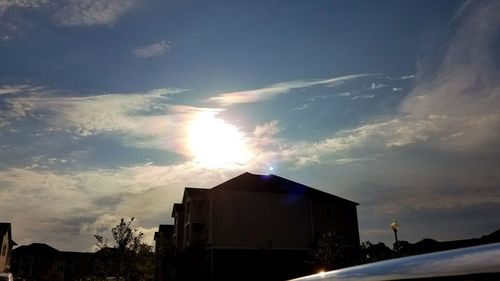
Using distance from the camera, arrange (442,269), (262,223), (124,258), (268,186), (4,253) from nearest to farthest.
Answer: (442,269)
(124,258)
(262,223)
(268,186)
(4,253)

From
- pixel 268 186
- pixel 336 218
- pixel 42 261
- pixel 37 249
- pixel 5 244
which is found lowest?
pixel 42 261

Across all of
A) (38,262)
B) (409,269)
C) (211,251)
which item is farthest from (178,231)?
(409,269)

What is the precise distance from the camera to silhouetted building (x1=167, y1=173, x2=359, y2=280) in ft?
137

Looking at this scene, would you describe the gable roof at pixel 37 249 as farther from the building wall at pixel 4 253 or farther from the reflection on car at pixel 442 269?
the reflection on car at pixel 442 269

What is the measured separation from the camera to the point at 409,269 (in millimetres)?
1926

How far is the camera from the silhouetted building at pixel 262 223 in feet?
137

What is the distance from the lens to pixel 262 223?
44969 millimetres

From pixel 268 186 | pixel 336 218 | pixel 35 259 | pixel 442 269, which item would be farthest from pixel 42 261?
pixel 442 269

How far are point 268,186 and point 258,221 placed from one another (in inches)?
166

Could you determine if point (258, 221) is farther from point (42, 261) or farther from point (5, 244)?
point (42, 261)

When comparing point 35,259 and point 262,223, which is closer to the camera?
point 262,223

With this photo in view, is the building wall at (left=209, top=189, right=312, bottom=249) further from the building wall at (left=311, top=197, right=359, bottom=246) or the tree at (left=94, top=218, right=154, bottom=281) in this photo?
the tree at (left=94, top=218, right=154, bottom=281)

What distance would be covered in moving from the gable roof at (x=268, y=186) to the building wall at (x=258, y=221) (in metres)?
0.50

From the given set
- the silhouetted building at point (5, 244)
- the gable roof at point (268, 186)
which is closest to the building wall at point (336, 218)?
the gable roof at point (268, 186)
